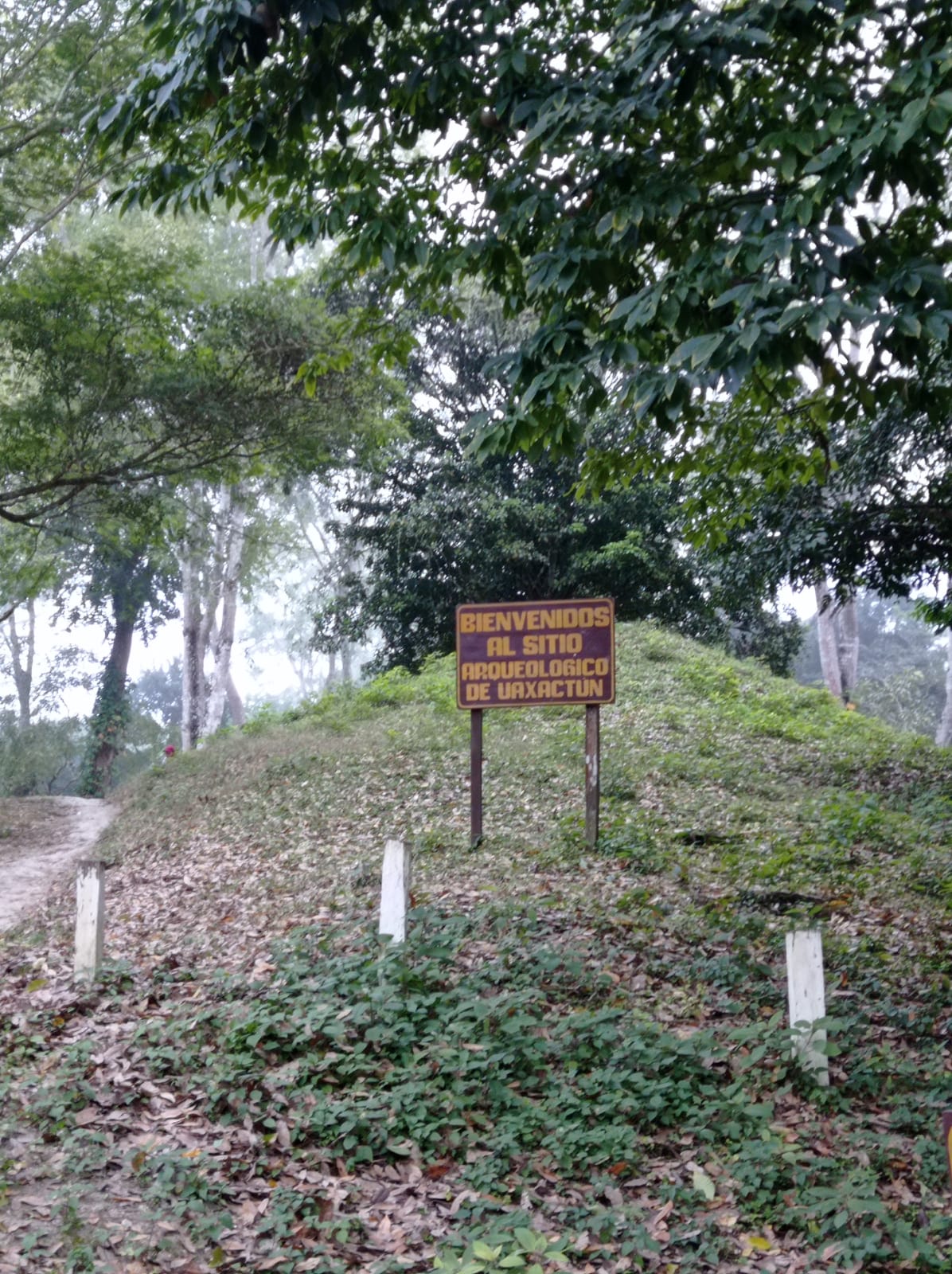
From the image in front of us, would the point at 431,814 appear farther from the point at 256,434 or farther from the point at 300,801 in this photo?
the point at 256,434

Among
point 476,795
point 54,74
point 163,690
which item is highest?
point 54,74

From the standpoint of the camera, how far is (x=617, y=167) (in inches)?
279

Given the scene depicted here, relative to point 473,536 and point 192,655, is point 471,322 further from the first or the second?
point 192,655

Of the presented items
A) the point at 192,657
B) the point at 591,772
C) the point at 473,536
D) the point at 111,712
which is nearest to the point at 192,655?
the point at 192,657

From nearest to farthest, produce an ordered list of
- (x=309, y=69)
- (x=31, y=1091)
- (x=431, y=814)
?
1. (x=31, y=1091)
2. (x=309, y=69)
3. (x=431, y=814)

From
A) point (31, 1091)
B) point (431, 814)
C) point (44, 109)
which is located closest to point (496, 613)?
point (431, 814)

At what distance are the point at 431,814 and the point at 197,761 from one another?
25.2 ft

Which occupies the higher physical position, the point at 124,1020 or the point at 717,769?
the point at 717,769

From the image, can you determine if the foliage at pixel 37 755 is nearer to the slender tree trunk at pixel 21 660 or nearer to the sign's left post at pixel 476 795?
the slender tree trunk at pixel 21 660

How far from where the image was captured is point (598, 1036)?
22.2 feet

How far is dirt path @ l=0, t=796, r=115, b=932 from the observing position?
13164mm

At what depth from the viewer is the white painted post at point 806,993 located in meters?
6.52

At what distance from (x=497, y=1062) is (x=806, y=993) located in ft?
6.04

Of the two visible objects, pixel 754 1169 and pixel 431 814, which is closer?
pixel 754 1169
